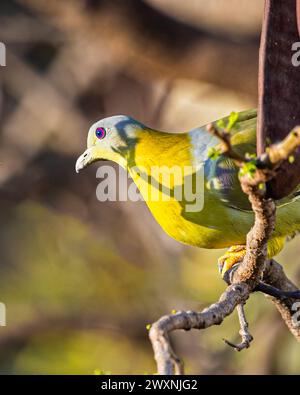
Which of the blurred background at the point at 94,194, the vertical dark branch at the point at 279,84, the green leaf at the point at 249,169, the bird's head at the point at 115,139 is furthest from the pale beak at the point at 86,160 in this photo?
the blurred background at the point at 94,194

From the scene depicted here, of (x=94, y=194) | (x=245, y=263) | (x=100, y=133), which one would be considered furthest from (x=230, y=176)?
(x=94, y=194)

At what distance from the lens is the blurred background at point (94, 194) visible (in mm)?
5496

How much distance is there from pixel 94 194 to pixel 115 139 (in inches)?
151

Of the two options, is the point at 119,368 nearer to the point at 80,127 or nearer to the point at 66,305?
the point at 66,305

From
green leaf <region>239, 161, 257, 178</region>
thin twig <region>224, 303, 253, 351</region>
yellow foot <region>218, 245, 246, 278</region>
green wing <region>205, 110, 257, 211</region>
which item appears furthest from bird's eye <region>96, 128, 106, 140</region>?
green leaf <region>239, 161, 257, 178</region>

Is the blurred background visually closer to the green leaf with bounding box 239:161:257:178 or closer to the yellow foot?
the yellow foot

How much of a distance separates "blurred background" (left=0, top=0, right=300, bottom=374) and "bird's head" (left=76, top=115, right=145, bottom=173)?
183 cm

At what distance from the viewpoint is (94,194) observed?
7375 mm

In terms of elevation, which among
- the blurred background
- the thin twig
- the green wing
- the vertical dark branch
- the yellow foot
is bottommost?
the thin twig

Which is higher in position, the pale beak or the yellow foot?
the pale beak

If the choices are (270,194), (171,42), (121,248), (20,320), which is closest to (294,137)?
(270,194)

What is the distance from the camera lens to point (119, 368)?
657 cm

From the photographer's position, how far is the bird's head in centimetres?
354

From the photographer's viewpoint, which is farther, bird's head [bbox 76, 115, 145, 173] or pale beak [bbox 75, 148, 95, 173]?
pale beak [bbox 75, 148, 95, 173]
